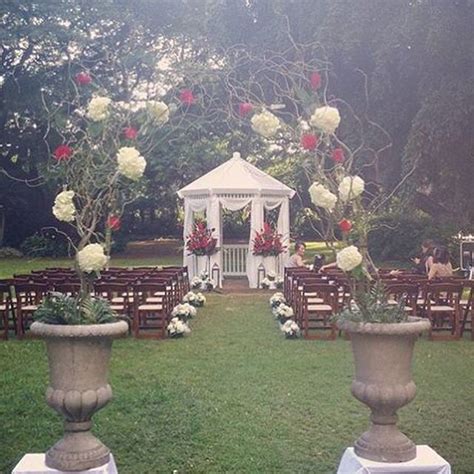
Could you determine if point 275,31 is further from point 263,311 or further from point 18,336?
point 18,336

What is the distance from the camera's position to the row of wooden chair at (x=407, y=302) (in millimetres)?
11453

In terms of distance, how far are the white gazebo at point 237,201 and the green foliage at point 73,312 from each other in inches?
586


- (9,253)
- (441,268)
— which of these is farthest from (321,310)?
(9,253)

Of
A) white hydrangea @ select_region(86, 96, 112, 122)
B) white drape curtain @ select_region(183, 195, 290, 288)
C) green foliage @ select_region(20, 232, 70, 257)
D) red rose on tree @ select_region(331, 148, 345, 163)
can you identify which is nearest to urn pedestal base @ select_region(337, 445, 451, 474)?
red rose on tree @ select_region(331, 148, 345, 163)

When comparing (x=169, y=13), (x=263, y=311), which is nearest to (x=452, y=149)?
(x=263, y=311)

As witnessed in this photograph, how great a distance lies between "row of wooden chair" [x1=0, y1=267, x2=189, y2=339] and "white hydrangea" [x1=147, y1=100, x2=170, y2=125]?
19.2 ft

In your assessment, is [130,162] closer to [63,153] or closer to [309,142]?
[63,153]

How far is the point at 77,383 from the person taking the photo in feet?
15.3

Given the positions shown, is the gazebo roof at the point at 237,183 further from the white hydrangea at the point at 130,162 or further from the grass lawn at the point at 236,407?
the white hydrangea at the point at 130,162

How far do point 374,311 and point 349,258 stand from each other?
0.40 metres

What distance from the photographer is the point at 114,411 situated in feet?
23.2

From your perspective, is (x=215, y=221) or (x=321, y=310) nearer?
(x=321, y=310)

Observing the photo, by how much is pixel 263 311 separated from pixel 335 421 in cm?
818

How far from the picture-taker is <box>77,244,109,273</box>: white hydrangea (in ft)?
16.1
